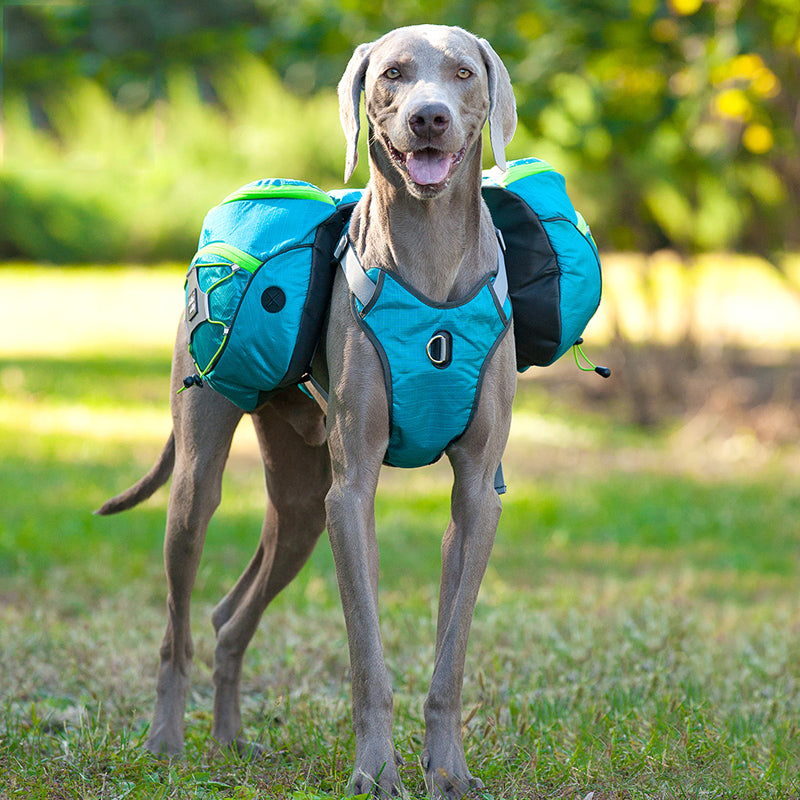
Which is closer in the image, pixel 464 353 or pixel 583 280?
pixel 464 353

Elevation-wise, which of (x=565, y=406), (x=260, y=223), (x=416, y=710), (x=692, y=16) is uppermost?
(x=692, y=16)

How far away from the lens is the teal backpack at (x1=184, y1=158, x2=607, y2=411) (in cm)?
373

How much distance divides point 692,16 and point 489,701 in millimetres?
6152

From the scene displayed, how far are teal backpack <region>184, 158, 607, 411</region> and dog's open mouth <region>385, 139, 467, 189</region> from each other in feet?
1.73

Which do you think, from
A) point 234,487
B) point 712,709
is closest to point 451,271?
point 712,709

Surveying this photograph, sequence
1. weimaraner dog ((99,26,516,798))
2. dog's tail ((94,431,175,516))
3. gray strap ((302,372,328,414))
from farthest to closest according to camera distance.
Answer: dog's tail ((94,431,175,516)) → gray strap ((302,372,328,414)) → weimaraner dog ((99,26,516,798))

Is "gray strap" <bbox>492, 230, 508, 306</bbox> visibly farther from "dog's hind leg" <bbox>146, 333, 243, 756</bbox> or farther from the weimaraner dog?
"dog's hind leg" <bbox>146, 333, 243, 756</bbox>

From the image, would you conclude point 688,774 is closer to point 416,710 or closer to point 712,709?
point 712,709

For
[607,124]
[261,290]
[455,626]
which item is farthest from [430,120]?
[607,124]

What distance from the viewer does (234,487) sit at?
844 centimetres

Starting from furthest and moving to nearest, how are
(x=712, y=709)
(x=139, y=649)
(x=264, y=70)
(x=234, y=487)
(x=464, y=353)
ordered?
(x=264, y=70) < (x=234, y=487) < (x=139, y=649) < (x=712, y=709) < (x=464, y=353)

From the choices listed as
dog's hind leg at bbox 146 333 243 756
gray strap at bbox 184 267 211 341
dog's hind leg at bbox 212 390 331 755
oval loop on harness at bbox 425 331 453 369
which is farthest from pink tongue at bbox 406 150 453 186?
dog's hind leg at bbox 212 390 331 755

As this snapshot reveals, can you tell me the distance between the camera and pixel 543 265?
3977 mm

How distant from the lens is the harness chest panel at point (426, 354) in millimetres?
3535
